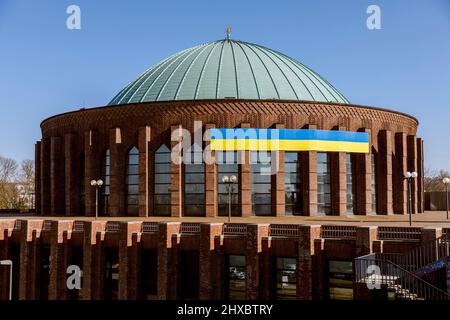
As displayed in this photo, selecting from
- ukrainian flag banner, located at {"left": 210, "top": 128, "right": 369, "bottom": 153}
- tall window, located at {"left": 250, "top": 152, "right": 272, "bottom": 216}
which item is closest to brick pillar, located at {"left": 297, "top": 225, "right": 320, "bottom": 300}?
ukrainian flag banner, located at {"left": 210, "top": 128, "right": 369, "bottom": 153}

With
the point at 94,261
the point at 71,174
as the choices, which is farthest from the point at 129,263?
the point at 71,174

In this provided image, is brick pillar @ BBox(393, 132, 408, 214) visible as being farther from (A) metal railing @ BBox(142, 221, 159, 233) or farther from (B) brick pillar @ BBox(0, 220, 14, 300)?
(B) brick pillar @ BBox(0, 220, 14, 300)

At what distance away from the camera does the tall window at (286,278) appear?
76.5 ft

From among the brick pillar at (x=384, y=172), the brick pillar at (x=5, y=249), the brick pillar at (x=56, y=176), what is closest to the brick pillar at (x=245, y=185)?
the brick pillar at (x=384, y=172)

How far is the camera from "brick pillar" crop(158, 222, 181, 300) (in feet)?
80.8

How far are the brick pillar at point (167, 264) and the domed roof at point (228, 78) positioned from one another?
2045 centimetres

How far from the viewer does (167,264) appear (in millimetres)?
24688

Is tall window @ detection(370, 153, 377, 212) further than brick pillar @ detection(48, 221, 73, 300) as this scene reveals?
Yes

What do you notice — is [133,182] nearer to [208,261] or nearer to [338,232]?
[208,261]

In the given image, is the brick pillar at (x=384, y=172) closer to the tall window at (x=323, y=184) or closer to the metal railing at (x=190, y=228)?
the tall window at (x=323, y=184)

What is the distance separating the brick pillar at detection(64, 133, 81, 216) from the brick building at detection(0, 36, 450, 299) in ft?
0.36

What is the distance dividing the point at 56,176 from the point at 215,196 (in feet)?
53.0
